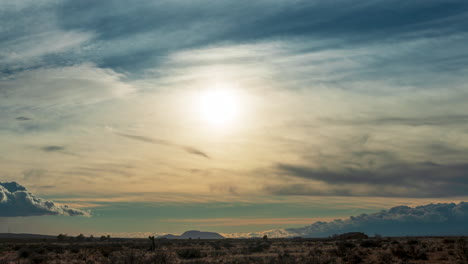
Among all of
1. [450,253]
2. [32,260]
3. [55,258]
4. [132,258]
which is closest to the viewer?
[132,258]

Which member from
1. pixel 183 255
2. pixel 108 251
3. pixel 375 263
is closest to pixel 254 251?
pixel 183 255

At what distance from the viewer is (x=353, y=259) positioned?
44656 mm

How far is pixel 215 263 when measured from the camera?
145 ft

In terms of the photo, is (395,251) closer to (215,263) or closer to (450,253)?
(450,253)

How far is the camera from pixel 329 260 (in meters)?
43.0

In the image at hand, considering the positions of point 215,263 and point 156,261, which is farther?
point 215,263

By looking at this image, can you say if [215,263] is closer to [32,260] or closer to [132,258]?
[132,258]

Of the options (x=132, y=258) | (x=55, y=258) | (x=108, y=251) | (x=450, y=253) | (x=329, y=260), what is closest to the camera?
(x=132, y=258)

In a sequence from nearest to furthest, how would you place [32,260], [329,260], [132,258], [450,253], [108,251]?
[132,258] → [329,260] → [450,253] → [32,260] → [108,251]

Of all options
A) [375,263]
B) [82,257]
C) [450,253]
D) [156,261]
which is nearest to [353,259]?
[375,263]

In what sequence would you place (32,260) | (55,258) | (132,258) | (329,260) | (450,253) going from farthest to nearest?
(55,258), (32,260), (450,253), (329,260), (132,258)

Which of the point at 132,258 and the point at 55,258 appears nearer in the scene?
the point at 132,258

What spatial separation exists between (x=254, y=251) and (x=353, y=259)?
2470cm

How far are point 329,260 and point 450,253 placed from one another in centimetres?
1446
